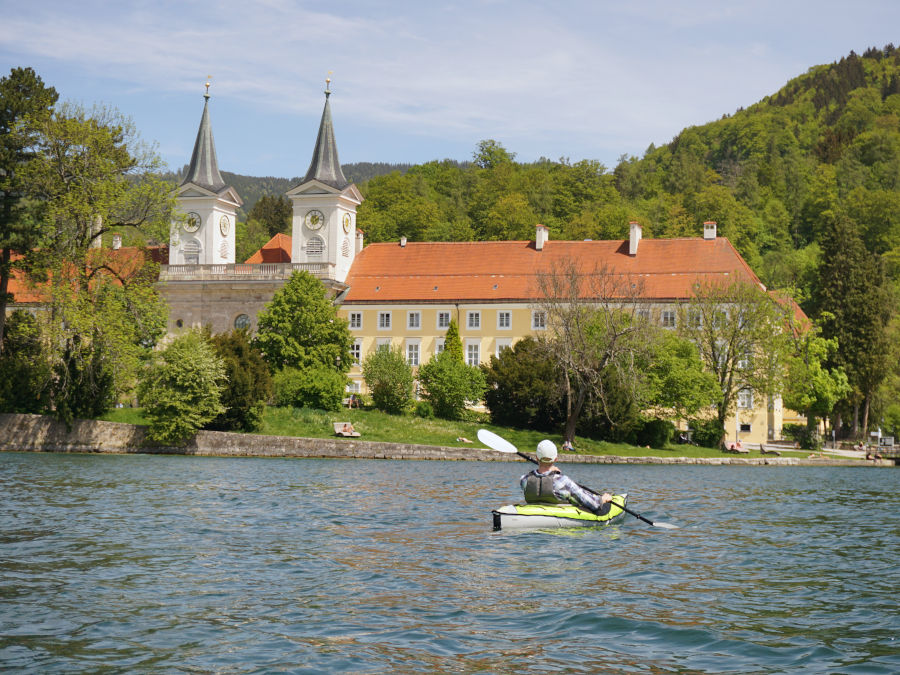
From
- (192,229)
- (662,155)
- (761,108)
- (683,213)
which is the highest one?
(761,108)

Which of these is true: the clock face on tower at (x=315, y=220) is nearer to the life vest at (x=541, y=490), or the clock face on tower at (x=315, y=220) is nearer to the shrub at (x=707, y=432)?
the shrub at (x=707, y=432)

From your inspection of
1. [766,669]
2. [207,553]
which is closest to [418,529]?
[207,553]

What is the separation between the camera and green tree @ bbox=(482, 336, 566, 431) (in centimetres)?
5762

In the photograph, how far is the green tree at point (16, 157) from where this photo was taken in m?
46.6

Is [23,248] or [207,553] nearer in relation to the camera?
[207,553]

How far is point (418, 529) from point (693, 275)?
57.2 metres

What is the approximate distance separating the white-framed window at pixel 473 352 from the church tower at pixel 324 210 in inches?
460

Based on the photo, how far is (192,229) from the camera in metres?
81.2

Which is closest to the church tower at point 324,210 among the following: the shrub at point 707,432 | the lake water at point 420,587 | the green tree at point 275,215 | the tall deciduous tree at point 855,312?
the shrub at point 707,432

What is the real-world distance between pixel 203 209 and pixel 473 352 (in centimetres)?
2485

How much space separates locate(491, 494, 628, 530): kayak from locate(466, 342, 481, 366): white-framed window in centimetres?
5567

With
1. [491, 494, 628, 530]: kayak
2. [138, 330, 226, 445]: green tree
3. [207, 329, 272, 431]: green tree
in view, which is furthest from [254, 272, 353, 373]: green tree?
[491, 494, 628, 530]: kayak

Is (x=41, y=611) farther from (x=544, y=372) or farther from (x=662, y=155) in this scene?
(x=662, y=155)

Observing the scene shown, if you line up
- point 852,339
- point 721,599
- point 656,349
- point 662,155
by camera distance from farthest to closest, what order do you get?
point 662,155 < point 852,339 < point 656,349 < point 721,599
